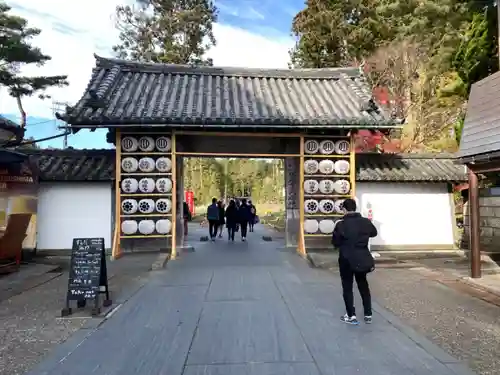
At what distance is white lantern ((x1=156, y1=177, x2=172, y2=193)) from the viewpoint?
11586 mm

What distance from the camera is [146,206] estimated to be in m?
11.5

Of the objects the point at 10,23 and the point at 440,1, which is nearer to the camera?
the point at 440,1

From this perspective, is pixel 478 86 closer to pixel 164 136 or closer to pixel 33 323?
pixel 164 136

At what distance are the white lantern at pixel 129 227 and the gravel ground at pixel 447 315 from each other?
5.95 meters

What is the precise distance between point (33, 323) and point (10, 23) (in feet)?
80.3

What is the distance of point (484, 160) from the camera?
8.34m

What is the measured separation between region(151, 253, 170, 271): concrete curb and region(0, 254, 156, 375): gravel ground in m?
0.82

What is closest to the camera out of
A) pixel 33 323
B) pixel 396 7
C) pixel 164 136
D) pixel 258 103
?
pixel 33 323

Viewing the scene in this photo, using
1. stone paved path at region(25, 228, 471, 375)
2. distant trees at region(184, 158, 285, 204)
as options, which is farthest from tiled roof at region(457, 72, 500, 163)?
distant trees at region(184, 158, 285, 204)

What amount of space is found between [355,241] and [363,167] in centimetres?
767

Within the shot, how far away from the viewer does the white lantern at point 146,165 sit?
455 inches

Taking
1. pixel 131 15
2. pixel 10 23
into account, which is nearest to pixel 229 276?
pixel 10 23

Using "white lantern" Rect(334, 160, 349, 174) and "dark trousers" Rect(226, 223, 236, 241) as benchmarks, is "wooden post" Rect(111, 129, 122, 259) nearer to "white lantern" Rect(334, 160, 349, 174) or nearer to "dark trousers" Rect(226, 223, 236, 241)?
Answer: "white lantern" Rect(334, 160, 349, 174)

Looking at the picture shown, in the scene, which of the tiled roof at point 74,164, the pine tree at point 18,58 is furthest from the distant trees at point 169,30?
the tiled roof at point 74,164
